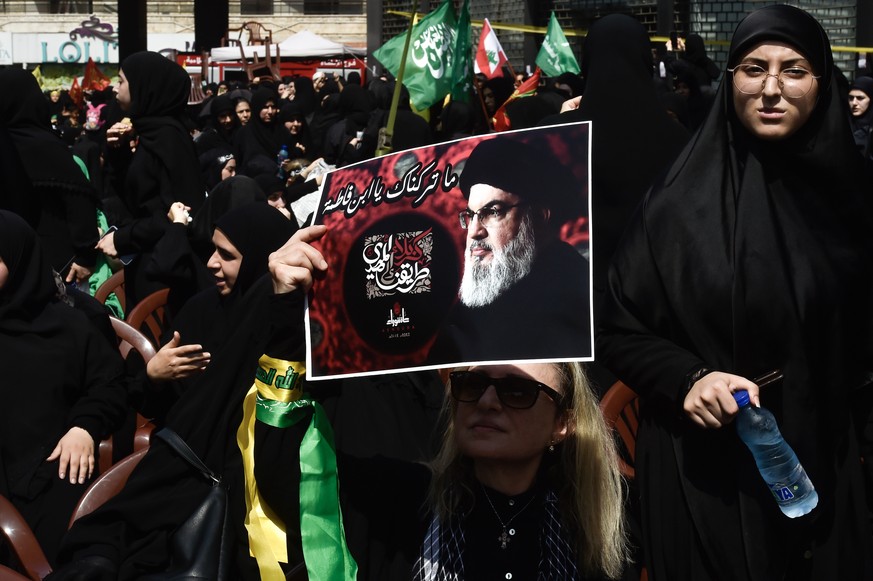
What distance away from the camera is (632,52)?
15.1ft

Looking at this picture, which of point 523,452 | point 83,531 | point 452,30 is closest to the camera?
point 523,452

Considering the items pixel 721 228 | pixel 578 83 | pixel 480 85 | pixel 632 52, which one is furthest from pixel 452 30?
pixel 721 228

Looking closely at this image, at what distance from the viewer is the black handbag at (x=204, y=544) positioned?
102 inches

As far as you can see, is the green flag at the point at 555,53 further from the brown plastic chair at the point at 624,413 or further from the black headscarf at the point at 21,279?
the black headscarf at the point at 21,279

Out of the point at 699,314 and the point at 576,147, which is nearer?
the point at 576,147

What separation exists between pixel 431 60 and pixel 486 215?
6.87 m

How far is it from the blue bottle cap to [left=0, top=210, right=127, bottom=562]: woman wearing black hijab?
6.66 feet

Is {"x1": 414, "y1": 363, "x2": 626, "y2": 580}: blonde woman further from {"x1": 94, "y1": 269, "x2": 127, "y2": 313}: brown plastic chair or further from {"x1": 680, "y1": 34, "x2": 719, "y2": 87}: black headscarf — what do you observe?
{"x1": 680, "y1": 34, "x2": 719, "y2": 87}: black headscarf

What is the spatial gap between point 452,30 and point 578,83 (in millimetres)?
1310

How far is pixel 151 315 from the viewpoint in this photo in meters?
5.71

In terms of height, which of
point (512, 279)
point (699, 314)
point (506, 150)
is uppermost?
point (506, 150)

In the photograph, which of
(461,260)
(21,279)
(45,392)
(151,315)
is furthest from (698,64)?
(461,260)

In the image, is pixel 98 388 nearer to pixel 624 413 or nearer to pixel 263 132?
pixel 624 413

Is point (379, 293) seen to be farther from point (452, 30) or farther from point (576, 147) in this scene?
point (452, 30)
